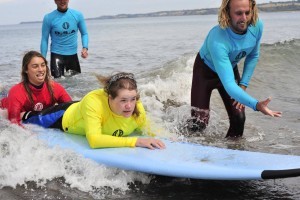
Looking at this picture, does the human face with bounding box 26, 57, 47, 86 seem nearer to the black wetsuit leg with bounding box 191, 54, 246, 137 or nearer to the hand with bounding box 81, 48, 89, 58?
the black wetsuit leg with bounding box 191, 54, 246, 137

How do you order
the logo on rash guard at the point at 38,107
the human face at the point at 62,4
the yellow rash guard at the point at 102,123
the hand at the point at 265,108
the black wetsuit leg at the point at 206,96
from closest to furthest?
the hand at the point at 265,108 → the yellow rash guard at the point at 102,123 → the black wetsuit leg at the point at 206,96 → the logo on rash guard at the point at 38,107 → the human face at the point at 62,4

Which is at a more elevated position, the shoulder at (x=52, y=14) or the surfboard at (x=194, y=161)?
the shoulder at (x=52, y=14)

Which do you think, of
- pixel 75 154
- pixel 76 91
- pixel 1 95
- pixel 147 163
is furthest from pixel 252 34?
pixel 76 91

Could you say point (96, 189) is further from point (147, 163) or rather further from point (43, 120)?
point (43, 120)

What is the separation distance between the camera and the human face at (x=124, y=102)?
148 inches

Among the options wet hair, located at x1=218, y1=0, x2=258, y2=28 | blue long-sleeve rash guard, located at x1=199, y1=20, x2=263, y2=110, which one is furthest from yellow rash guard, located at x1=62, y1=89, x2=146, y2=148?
wet hair, located at x1=218, y1=0, x2=258, y2=28

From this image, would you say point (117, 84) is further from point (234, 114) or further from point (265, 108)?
point (234, 114)

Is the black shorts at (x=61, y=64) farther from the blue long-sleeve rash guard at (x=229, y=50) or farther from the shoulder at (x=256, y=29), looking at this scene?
the shoulder at (x=256, y=29)

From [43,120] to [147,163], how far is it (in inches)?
67.5

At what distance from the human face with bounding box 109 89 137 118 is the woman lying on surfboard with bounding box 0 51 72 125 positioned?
1391 millimetres

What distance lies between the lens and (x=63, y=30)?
7.72m

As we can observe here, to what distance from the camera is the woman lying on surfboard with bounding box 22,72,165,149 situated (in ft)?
12.5

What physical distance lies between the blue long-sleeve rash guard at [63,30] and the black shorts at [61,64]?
0.09 metres

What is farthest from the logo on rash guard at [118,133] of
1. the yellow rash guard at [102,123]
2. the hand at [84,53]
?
the hand at [84,53]
